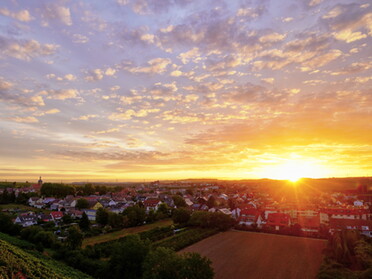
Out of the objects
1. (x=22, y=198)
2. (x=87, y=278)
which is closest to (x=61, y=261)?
(x=87, y=278)

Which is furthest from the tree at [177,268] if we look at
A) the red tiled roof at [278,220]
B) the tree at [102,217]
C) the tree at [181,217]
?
the tree at [102,217]

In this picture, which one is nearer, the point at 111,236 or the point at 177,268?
the point at 177,268

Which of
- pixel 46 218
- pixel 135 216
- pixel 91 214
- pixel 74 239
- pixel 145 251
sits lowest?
pixel 91 214

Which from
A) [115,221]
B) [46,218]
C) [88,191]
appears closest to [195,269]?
[115,221]

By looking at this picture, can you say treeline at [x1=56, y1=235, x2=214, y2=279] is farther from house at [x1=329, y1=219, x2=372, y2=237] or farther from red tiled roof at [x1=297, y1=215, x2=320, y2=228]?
house at [x1=329, y1=219, x2=372, y2=237]

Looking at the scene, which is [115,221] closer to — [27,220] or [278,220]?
[27,220]

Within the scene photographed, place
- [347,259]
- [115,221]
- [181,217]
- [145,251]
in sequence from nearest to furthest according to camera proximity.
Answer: [145,251], [347,259], [115,221], [181,217]
